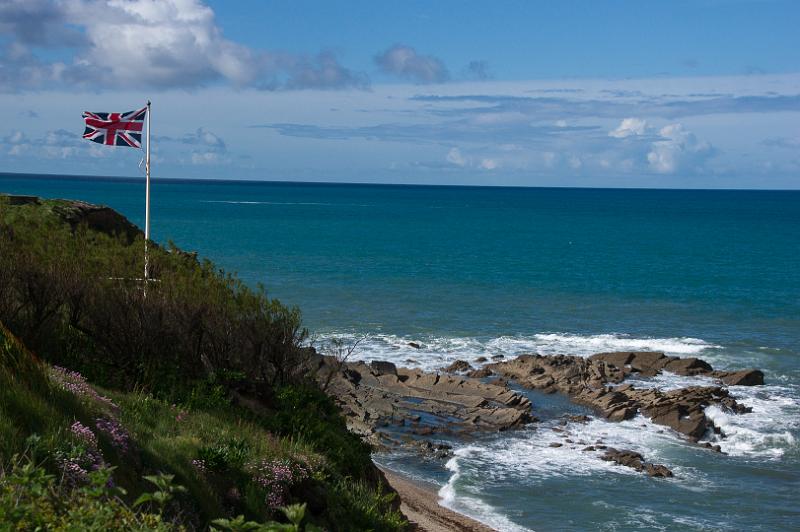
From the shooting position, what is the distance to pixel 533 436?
31.7m

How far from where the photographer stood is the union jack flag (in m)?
25.0

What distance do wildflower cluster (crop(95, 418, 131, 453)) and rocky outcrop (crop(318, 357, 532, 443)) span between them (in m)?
17.6

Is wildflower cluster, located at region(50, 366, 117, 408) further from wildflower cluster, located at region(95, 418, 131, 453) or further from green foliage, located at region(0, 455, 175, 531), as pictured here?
green foliage, located at region(0, 455, 175, 531)

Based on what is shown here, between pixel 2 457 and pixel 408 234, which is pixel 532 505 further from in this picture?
pixel 408 234

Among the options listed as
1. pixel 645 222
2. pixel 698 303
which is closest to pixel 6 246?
pixel 698 303

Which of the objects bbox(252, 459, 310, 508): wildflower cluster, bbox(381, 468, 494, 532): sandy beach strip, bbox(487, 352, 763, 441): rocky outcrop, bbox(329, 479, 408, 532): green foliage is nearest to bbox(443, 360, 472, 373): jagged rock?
bbox(487, 352, 763, 441): rocky outcrop

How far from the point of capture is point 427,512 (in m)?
23.0

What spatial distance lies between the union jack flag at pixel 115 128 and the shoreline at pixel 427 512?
1251cm

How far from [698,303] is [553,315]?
43.9 feet

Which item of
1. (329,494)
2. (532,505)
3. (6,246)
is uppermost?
(6,246)

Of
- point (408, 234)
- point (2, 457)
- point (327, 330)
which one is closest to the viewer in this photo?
point (2, 457)

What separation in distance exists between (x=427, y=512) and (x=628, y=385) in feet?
55.6

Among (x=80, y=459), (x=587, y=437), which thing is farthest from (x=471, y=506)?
(x=80, y=459)

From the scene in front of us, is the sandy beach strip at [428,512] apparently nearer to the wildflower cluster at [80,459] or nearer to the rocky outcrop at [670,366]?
the wildflower cluster at [80,459]
